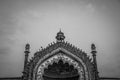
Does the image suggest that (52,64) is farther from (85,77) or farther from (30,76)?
(85,77)

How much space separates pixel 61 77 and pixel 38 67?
3916 millimetres

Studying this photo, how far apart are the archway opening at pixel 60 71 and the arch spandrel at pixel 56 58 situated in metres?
0.62

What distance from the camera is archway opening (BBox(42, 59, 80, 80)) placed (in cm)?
1967

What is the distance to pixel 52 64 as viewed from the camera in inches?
776

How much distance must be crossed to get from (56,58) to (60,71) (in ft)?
8.38

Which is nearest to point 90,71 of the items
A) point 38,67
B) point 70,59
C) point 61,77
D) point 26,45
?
point 70,59

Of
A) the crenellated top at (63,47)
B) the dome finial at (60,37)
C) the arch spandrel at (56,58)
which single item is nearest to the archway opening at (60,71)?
the arch spandrel at (56,58)

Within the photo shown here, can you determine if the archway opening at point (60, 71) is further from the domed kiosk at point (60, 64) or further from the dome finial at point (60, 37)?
the dome finial at point (60, 37)

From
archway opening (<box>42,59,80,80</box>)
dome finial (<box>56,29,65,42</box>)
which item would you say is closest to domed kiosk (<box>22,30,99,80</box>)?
archway opening (<box>42,59,80,80</box>)

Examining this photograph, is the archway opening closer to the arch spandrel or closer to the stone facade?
the stone facade

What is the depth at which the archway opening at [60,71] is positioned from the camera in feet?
64.5

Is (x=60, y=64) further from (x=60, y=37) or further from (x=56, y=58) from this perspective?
(x=60, y=37)

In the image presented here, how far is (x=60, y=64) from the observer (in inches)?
797

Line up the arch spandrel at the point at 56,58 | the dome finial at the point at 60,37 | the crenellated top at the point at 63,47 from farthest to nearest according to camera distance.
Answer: the dome finial at the point at 60,37
the crenellated top at the point at 63,47
the arch spandrel at the point at 56,58
